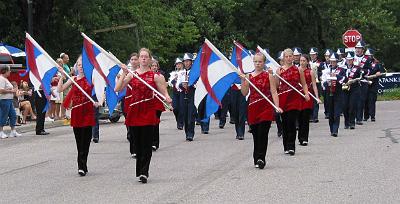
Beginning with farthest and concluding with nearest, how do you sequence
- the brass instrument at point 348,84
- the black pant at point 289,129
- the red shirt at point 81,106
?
1. the brass instrument at point 348,84
2. the black pant at point 289,129
3. the red shirt at point 81,106

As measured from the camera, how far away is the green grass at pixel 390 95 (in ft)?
126

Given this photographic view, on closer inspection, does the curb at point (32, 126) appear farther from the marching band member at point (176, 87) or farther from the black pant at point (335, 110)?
the black pant at point (335, 110)

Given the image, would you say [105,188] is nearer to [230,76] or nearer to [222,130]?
[230,76]

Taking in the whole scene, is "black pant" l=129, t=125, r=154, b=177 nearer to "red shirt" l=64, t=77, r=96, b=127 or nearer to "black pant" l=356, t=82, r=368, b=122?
"red shirt" l=64, t=77, r=96, b=127

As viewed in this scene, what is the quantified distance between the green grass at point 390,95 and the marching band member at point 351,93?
743 inches

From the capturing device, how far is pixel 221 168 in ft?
41.7

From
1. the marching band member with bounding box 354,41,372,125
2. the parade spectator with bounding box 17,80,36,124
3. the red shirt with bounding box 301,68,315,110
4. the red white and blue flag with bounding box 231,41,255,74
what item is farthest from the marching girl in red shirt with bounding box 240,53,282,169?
the parade spectator with bounding box 17,80,36,124

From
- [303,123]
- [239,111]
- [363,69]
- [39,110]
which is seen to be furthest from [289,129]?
[39,110]

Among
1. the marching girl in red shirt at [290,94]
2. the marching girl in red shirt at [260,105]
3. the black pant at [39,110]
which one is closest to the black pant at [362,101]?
the marching girl in red shirt at [290,94]

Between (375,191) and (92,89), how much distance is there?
4.96 metres

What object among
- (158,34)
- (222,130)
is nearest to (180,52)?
(158,34)

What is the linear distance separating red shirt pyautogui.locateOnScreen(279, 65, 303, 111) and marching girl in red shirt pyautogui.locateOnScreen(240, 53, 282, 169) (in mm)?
1928

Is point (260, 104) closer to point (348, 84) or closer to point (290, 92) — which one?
point (290, 92)

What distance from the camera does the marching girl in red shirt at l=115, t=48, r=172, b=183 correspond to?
1143 cm
